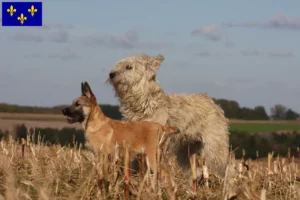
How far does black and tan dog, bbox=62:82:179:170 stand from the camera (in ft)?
29.6

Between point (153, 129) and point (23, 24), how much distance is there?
7944 mm

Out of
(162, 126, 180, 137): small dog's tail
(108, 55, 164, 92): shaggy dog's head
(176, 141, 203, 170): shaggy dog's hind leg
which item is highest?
(108, 55, 164, 92): shaggy dog's head

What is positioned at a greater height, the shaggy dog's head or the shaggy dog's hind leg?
the shaggy dog's head

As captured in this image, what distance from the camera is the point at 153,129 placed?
914 cm

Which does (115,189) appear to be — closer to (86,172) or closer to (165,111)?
(86,172)

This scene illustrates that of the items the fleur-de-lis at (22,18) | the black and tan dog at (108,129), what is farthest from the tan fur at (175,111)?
the fleur-de-lis at (22,18)

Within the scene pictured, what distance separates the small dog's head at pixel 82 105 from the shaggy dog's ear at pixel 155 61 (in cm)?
182

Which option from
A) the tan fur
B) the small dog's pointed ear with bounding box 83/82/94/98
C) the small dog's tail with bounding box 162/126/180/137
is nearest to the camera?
the small dog's tail with bounding box 162/126/180/137

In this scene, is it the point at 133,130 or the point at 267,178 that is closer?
the point at 267,178

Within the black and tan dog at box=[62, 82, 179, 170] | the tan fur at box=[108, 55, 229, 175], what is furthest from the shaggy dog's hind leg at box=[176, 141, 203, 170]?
the black and tan dog at box=[62, 82, 179, 170]

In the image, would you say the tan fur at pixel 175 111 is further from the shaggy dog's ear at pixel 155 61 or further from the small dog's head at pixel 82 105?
the small dog's head at pixel 82 105

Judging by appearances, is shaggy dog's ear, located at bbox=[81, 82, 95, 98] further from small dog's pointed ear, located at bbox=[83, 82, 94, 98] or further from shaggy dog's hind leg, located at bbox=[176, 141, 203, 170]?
shaggy dog's hind leg, located at bbox=[176, 141, 203, 170]

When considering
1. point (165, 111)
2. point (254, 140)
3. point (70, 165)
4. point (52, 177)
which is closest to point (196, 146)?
point (165, 111)

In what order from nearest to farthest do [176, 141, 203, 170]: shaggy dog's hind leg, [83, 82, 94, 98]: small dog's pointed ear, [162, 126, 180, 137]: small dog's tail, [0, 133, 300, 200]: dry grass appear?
[0, 133, 300, 200]: dry grass < [162, 126, 180, 137]: small dog's tail < [83, 82, 94, 98]: small dog's pointed ear < [176, 141, 203, 170]: shaggy dog's hind leg
